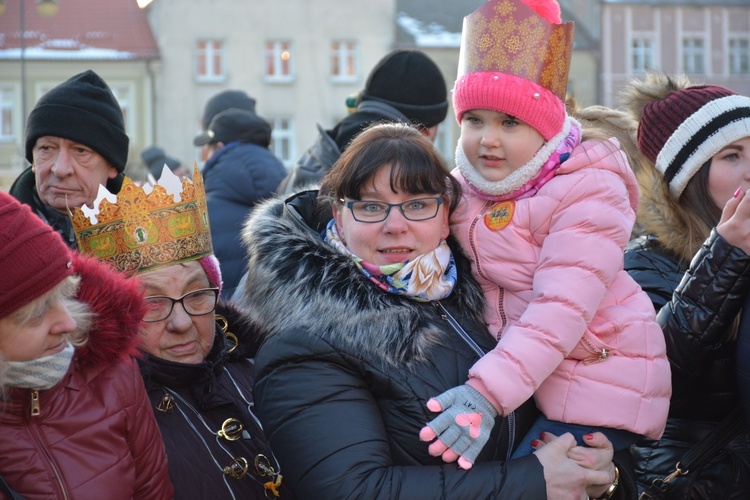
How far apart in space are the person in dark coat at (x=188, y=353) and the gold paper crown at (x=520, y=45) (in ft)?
3.43

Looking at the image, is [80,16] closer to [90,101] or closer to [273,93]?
[273,93]

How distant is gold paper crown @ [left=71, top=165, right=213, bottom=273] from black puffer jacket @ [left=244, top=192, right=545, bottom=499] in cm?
37

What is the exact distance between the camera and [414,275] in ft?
8.79

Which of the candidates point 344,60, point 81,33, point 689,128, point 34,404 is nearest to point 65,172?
point 34,404

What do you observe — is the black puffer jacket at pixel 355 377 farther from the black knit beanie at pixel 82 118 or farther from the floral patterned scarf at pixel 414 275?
the black knit beanie at pixel 82 118

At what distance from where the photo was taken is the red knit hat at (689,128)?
11.3 ft

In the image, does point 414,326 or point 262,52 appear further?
point 262,52

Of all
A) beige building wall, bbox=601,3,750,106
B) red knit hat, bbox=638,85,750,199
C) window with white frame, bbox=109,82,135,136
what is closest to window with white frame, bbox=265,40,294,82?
window with white frame, bbox=109,82,135,136

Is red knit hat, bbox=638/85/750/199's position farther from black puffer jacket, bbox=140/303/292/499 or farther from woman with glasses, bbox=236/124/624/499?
black puffer jacket, bbox=140/303/292/499

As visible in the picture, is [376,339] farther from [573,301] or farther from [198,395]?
[198,395]

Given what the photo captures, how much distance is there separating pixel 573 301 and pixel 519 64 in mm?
785

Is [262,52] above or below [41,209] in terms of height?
above

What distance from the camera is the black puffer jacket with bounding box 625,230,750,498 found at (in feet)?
9.64

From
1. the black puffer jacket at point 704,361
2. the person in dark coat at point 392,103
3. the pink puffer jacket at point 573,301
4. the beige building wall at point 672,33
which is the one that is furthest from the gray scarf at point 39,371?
the beige building wall at point 672,33
